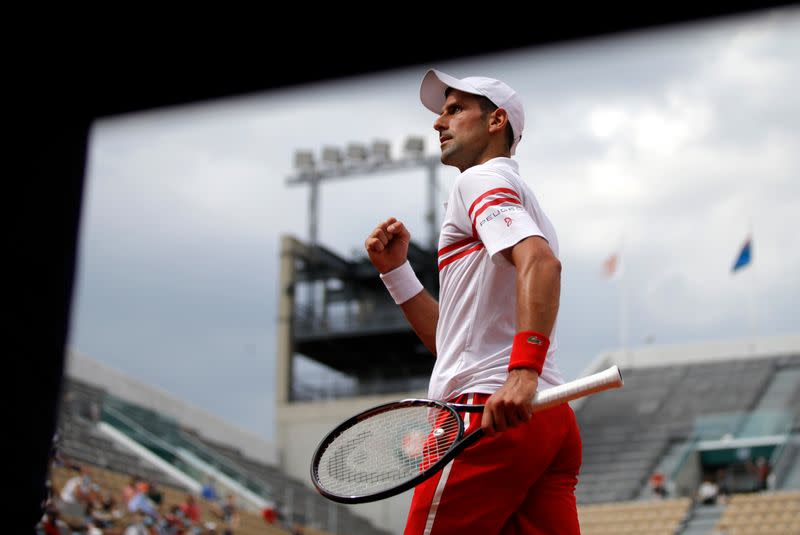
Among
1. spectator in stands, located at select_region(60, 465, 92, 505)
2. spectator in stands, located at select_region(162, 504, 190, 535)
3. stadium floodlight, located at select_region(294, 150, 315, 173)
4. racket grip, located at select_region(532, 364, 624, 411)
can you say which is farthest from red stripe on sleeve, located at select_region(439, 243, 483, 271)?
stadium floodlight, located at select_region(294, 150, 315, 173)

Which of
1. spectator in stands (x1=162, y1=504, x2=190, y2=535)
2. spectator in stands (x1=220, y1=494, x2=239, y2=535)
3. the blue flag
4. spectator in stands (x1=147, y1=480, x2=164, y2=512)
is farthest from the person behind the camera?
the blue flag

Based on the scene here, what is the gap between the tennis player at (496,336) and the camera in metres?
2.35

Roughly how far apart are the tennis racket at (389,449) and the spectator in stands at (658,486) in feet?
52.0

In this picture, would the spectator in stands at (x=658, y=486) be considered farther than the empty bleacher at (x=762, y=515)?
Yes

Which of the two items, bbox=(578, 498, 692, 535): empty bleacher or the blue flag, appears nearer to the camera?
bbox=(578, 498, 692, 535): empty bleacher

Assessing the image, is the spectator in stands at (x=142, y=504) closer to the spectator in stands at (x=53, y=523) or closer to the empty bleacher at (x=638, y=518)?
the spectator in stands at (x=53, y=523)

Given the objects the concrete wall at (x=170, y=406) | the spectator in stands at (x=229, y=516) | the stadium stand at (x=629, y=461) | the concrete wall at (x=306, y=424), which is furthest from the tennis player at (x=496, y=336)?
the concrete wall at (x=306, y=424)

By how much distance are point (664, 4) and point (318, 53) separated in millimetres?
691

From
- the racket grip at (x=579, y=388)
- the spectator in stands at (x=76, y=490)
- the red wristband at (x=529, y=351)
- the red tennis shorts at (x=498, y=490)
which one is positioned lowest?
the spectator in stands at (x=76, y=490)

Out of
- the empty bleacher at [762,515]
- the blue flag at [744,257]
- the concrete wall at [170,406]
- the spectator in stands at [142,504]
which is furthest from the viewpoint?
the blue flag at [744,257]

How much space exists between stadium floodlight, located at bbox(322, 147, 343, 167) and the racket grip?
25421 mm

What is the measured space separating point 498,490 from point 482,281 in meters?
0.48

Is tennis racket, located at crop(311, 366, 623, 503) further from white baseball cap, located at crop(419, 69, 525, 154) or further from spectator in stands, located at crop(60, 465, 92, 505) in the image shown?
spectator in stands, located at crop(60, 465, 92, 505)

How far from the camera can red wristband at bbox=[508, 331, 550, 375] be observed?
7.54 feet
